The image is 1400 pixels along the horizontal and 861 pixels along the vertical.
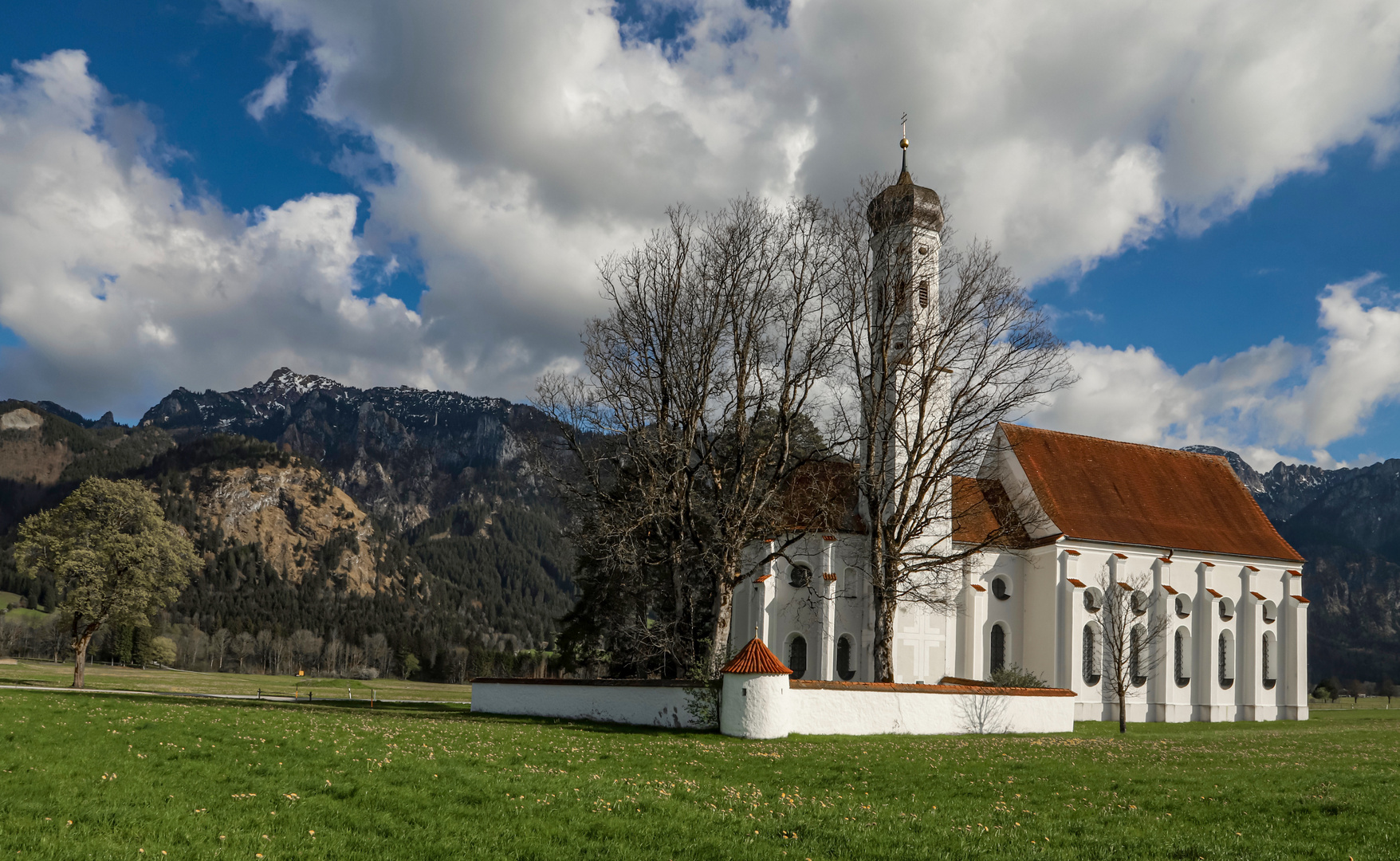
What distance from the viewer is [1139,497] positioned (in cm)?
3944

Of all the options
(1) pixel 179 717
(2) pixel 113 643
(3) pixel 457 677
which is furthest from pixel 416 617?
(1) pixel 179 717

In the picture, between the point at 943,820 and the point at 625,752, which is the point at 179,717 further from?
the point at 943,820

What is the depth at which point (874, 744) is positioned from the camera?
1975 centimetres

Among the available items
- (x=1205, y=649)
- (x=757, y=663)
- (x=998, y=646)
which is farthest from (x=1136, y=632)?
(x=757, y=663)

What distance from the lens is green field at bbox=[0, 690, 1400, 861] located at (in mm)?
8047

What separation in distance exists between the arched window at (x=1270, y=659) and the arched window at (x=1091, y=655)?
9.34 meters

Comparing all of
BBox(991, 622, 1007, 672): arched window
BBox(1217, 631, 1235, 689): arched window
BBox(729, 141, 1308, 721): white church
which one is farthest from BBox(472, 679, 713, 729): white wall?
BBox(1217, 631, 1235, 689): arched window

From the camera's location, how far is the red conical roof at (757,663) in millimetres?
21078

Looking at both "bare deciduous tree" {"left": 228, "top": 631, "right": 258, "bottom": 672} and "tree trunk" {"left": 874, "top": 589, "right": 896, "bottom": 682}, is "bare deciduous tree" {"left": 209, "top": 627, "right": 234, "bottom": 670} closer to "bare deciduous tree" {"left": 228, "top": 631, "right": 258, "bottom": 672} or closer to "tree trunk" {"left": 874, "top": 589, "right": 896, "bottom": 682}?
"bare deciduous tree" {"left": 228, "top": 631, "right": 258, "bottom": 672}

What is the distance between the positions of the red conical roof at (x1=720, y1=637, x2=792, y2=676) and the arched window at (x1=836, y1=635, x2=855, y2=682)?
1294cm

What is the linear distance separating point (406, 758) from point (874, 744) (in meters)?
11.1

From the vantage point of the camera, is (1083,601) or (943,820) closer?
(943,820)

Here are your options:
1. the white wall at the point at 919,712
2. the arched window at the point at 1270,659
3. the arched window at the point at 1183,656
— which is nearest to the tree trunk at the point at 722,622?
the white wall at the point at 919,712

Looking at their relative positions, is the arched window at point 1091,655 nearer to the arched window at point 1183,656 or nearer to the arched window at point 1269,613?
the arched window at point 1183,656
